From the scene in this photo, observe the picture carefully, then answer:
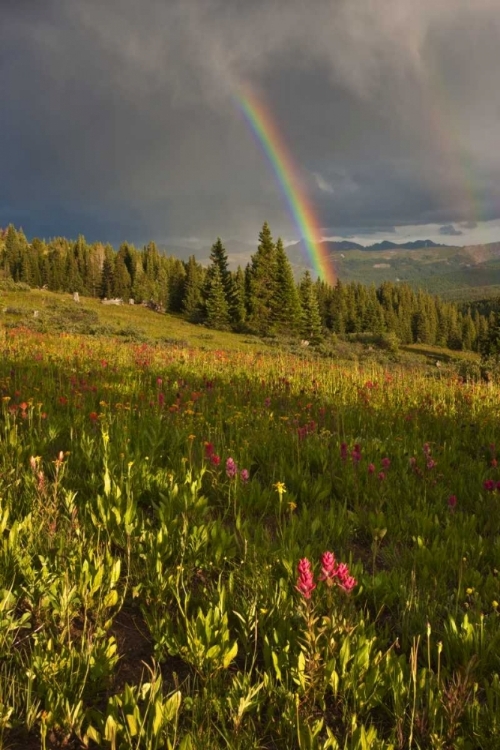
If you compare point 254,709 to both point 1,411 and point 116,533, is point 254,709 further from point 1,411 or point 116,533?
point 1,411

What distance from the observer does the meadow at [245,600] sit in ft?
5.56

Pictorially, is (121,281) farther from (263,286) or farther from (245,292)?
(263,286)

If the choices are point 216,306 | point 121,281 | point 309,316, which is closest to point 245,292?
point 216,306

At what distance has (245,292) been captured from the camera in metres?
58.5

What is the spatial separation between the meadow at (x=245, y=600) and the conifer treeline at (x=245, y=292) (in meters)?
49.1

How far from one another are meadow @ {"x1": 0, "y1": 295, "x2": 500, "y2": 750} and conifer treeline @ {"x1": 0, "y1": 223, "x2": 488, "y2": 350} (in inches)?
1933

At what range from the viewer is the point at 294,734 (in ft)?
5.49

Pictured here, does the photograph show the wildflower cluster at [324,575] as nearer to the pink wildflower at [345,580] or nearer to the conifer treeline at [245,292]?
the pink wildflower at [345,580]

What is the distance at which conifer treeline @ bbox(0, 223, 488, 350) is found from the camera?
181ft

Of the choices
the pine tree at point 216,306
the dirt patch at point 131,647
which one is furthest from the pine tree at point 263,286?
the dirt patch at point 131,647

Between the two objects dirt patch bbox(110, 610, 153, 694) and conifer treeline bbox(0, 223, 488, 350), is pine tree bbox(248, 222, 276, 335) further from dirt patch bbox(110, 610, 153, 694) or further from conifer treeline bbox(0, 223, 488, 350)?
dirt patch bbox(110, 610, 153, 694)

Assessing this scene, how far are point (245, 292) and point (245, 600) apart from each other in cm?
5753

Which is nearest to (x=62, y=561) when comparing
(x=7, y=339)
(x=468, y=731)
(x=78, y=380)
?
(x=468, y=731)

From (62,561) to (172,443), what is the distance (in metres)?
2.22
